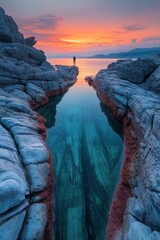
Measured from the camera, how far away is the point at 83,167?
15.0 m

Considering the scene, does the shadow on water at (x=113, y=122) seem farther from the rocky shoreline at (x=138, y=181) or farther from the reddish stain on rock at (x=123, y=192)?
the reddish stain on rock at (x=123, y=192)

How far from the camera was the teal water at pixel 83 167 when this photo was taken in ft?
33.8

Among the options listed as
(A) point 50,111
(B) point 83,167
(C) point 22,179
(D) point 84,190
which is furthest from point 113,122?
(C) point 22,179

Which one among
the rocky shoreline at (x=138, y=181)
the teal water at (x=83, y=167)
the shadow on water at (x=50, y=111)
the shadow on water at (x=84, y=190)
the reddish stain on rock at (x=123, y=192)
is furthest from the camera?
the shadow on water at (x=50, y=111)

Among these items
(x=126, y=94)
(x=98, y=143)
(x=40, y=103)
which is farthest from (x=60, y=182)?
(x=40, y=103)

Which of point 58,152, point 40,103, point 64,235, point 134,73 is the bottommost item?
point 64,235

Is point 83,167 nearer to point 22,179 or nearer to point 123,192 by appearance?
point 123,192

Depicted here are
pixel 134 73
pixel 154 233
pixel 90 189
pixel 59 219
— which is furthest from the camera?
pixel 134 73

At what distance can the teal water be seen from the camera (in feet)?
33.8

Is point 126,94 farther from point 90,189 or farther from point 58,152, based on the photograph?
point 90,189

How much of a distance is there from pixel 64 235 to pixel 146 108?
11.6 m

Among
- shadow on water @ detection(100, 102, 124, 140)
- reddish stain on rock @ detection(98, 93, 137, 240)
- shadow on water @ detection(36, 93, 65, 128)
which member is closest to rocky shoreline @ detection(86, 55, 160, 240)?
reddish stain on rock @ detection(98, 93, 137, 240)

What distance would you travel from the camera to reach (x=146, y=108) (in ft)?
51.0

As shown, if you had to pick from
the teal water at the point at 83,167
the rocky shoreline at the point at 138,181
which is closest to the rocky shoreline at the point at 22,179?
the teal water at the point at 83,167
